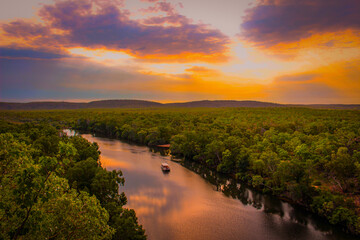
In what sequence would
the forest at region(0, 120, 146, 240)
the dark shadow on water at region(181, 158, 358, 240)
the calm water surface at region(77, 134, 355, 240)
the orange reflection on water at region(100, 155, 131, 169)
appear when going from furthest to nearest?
1. the orange reflection on water at region(100, 155, 131, 169)
2. the dark shadow on water at region(181, 158, 358, 240)
3. the calm water surface at region(77, 134, 355, 240)
4. the forest at region(0, 120, 146, 240)

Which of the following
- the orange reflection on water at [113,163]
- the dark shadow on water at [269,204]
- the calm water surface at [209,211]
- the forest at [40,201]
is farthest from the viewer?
the orange reflection on water at [113,163]

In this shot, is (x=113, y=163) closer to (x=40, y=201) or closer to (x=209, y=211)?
(x=209, y=211)

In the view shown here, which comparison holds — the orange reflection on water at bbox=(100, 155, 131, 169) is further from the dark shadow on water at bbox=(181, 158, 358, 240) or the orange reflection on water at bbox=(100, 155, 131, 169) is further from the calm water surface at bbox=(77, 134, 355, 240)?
the dark shadow on water at bbox=(181, 158, 358, 240)

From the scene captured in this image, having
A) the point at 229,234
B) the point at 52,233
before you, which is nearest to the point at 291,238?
the point at 229,234

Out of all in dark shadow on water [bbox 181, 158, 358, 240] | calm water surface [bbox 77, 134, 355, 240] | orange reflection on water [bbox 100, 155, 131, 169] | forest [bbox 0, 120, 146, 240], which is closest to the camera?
forest [bbox 0, 120, 146, 240]

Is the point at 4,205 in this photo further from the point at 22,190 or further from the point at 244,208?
the point at 244,208

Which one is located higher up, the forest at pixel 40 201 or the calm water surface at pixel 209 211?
the forest at pixel 40 201

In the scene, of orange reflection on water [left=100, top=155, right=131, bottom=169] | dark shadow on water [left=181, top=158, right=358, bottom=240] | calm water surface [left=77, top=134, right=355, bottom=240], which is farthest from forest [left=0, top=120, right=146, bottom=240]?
orange reflection on water [left=100, top=155, right=131, bottom=169]

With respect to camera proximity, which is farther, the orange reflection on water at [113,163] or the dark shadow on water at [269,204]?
the orange reflection on water at [113,163]

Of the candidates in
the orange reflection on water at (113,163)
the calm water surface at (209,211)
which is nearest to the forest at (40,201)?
the calm water surface at (209,211)

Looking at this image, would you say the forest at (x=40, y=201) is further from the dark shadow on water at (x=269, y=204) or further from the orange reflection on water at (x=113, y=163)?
the orange reflection on water at (x=113, y=163)
